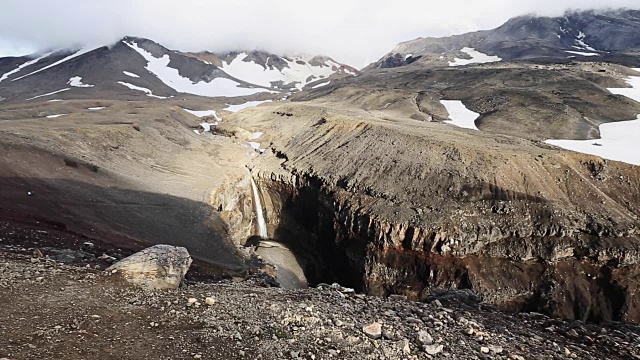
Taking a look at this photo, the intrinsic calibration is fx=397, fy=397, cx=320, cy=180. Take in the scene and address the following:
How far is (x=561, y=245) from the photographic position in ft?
102

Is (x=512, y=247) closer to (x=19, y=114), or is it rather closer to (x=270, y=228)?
(x=270, y=228)

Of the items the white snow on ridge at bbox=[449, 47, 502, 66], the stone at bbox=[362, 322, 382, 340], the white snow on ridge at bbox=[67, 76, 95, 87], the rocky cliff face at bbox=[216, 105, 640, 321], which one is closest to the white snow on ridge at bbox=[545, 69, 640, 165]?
the rocky cliff face at bbox=[216, 105, 640, 321]

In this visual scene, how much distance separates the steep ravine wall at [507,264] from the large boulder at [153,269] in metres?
22.8

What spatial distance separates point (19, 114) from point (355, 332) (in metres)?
72.8

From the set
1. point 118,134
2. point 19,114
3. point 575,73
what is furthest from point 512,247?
point 575,73

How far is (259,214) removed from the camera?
1873 inches

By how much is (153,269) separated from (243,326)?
12.0 feet

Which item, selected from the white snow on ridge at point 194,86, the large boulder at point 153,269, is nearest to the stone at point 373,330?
the large boulder at point 153,269

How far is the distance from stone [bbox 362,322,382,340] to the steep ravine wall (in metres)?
21.7

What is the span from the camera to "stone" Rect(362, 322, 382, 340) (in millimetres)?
9891

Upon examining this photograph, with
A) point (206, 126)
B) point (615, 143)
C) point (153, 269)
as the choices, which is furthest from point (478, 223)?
point (206, 126)

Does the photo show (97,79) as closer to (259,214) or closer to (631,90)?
(259,214)

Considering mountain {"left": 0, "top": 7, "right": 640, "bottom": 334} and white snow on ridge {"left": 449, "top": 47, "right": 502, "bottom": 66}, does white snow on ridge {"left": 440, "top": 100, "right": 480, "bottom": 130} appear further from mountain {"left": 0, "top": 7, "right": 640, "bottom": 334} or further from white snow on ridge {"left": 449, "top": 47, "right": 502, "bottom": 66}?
white snow on ridge {"left": 449, "top": 47, "right": 502, "bottom": 66}

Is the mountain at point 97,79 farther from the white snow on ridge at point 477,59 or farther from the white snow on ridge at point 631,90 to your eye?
the white snow on ridge at point 631,90
